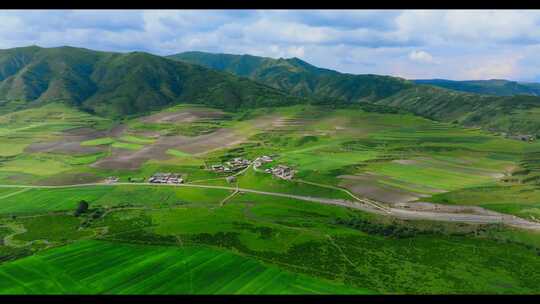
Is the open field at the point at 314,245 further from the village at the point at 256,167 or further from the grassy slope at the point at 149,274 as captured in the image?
the village at the point at 256,167

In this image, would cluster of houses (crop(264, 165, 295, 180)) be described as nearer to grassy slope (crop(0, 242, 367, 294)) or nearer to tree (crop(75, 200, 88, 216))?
grassy slope (crop(0, 242, 367, 294))

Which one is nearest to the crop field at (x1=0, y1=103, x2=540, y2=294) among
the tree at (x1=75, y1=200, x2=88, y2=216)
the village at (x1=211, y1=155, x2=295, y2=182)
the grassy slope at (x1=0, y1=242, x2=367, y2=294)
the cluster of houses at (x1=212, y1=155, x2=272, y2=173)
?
the grassy slope at (x1=0, y1=242, x2=367, y2=294)

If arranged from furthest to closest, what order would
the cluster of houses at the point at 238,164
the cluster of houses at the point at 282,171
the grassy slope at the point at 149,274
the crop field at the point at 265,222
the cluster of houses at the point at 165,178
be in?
1. the cluster of houses at the point at 238,164
2. the cluster of houses at the point at 165,178
3. the cluster of houses at the point at 282,171
4. the crop field at the point at 265,222
5. the grassy slope at the point at 149,274

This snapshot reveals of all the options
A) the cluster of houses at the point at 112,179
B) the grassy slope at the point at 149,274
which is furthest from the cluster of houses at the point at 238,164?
the grassy slope at the point at 149,274

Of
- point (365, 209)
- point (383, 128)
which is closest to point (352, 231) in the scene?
point (365, 209)

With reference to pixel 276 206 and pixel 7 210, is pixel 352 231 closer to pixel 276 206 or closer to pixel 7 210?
pixel 276 206
